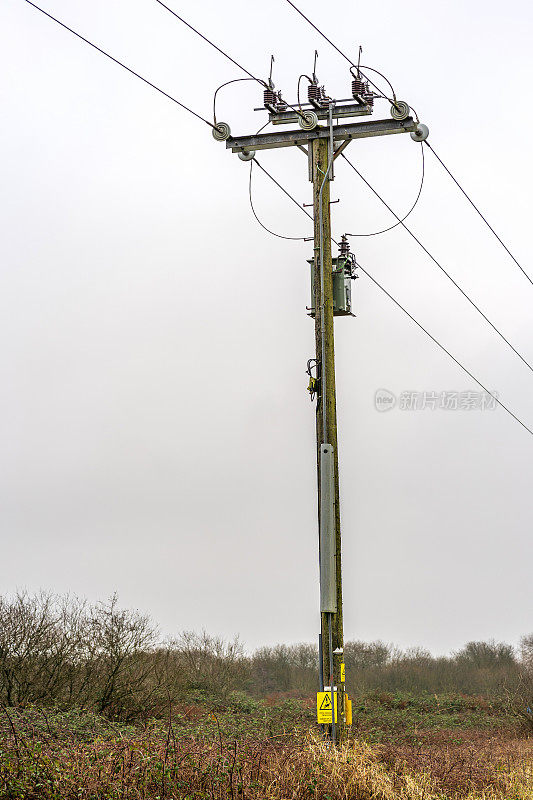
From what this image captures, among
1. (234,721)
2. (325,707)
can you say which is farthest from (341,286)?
(234,721)

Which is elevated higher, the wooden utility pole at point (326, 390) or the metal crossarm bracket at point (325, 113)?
the metal crossarm bracket at point (325, 113)

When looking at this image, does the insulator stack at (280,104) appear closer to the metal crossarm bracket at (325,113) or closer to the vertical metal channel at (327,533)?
the metal crossarm bracket at (325,113)

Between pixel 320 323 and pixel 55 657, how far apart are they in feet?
41.3

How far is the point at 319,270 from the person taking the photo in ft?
43.1

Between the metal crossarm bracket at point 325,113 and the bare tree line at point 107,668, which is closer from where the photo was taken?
the metal crossarm bracket at point 325,113

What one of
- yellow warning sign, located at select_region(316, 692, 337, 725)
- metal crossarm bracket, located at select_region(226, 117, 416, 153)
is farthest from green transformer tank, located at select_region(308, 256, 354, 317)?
yellow warning sign, located at select_region(316, 692, 337, 725)

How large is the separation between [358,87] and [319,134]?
0.83 meters

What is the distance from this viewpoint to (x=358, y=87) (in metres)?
13.0

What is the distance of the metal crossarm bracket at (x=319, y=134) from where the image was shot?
508 inches

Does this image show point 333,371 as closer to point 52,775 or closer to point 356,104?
point 356,104

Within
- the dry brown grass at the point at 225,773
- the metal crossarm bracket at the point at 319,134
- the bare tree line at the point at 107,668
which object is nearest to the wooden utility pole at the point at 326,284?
the metal crossarm bracket at the point at 319,134

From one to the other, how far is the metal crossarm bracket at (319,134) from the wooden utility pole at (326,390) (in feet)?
0.51

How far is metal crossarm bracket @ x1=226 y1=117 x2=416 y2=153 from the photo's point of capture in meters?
12.9

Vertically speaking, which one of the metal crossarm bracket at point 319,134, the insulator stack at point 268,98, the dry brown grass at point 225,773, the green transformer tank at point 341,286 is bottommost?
the dry brown grass at point 225,773
